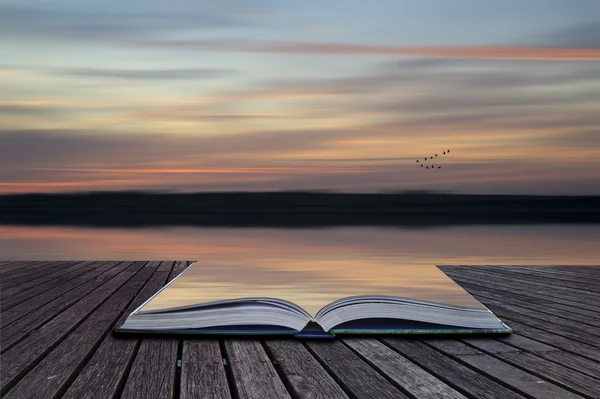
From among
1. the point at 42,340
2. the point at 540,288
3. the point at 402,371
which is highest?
the point at 540,288

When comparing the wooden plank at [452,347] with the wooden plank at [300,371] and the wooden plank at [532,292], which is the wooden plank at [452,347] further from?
the wooden plank at [532,292]

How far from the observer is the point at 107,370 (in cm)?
222

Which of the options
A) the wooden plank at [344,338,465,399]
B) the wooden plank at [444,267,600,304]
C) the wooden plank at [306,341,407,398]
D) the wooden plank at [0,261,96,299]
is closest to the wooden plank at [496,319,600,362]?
the wooden plank at [344,338,465,399]

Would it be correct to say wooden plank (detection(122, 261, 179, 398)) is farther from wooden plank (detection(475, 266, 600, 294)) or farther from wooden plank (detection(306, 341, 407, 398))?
wooden plank (detection(475, 266, 600, 294))

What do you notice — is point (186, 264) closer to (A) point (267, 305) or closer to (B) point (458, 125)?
(A) point (267, 305)

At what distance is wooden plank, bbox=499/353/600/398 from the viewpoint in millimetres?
2027

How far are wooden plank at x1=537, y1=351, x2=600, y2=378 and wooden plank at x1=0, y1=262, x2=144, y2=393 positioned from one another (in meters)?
1.93

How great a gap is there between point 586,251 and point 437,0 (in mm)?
4847

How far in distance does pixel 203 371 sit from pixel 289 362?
32 cm

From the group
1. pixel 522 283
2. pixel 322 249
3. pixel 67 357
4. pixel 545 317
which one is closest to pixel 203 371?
pixel 67 357

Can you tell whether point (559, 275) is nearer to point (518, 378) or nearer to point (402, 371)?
point (518, 378)

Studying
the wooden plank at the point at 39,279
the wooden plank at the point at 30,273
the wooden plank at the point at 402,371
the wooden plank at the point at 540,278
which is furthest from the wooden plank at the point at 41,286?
the wooden plank at the point at 540,278

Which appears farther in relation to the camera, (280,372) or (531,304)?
(531,304)

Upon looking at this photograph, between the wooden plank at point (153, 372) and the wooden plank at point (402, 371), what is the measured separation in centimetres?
72
